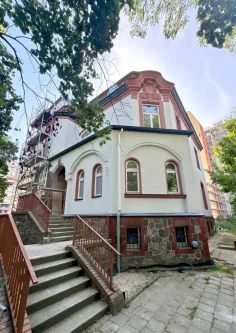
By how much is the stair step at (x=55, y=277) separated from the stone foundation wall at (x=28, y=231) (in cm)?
336

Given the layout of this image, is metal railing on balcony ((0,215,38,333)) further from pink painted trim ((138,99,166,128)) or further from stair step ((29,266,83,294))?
pink painted trim ((138,99,166,128))

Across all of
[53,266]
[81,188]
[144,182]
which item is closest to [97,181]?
[81,188]

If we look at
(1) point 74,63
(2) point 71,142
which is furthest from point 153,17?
(2) point 71,142

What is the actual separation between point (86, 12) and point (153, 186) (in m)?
6.40

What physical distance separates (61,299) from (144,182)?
5.24 metres

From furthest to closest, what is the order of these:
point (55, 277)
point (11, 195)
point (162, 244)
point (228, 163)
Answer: point (11, 195) < point (228, 163) < point (162, 244) < point (55, 277)

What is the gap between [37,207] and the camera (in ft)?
26.8

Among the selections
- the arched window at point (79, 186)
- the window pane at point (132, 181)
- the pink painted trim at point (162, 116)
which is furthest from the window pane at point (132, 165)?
the arched window at point (79, 186)

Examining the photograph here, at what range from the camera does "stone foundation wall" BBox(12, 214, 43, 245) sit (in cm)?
712

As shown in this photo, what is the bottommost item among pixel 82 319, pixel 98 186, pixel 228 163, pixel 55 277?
pixel 82 319

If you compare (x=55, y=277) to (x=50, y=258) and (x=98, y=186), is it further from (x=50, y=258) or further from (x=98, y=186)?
(x=98, y=186)

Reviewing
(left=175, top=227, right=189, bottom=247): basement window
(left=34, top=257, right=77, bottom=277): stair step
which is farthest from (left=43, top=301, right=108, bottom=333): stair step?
(left=175, top=227, right=189, bottom=247): basement window

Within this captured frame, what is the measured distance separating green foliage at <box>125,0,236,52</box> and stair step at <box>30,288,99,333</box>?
659cm

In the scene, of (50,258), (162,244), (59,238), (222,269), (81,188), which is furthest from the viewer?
(81,188)
